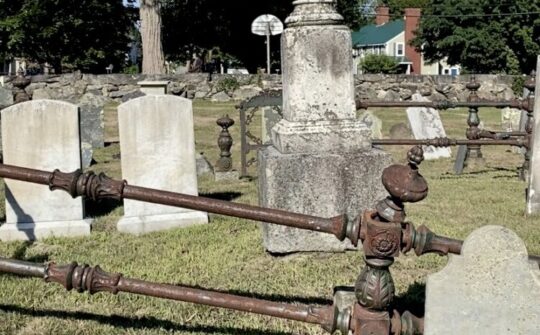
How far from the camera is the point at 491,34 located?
40188 mm

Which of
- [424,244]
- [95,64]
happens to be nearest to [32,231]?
[424,244]

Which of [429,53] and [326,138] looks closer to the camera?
[326,138]

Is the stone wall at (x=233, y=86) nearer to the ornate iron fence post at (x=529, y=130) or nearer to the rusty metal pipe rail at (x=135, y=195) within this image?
the ornate iron fence post at (x=529, y=130)

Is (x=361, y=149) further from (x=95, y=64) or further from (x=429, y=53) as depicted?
(x=429, y=53)

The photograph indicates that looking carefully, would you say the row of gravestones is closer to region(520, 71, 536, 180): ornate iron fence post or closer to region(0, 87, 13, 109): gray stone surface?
region(520, 71, 536, 180): ornate iron fence post

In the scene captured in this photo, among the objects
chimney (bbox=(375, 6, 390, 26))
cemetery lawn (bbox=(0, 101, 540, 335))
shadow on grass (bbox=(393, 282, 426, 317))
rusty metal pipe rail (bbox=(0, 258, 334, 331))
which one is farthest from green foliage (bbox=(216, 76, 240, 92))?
chimney (bbox=(375, 6, 390, 26))

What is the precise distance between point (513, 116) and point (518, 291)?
13.1 meters

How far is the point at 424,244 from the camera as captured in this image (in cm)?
216

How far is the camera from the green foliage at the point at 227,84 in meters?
22.5

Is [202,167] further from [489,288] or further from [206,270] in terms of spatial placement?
[489,288]

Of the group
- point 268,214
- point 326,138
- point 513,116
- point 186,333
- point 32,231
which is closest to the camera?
point 268,214

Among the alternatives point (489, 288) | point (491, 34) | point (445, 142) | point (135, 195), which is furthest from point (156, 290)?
point (491, 34)

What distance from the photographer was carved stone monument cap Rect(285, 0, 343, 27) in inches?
164

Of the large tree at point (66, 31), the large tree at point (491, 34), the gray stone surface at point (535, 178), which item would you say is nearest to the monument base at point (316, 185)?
the gray stone surface at point (535, 178)
